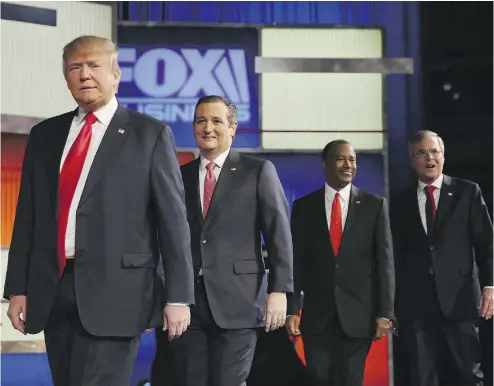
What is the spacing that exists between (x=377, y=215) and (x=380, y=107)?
1145 millimetres

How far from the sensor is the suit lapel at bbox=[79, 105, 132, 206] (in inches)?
112

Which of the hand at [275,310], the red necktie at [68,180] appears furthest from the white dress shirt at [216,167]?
the red necktie at [68,180]

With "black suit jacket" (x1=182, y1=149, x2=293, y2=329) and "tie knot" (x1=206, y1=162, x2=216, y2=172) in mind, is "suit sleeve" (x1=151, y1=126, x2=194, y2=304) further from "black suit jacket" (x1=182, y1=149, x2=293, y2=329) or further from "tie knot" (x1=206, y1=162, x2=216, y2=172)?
"tie knot" (x1=206, y1=162, x2=216, y2=172)

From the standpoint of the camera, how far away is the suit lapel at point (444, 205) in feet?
16.6

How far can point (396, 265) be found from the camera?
514 cm

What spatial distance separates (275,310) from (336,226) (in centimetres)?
124

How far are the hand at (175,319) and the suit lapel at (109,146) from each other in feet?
1.40

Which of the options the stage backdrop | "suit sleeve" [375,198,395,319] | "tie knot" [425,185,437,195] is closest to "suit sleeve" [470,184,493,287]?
"tie knot" [425,185,437,195]

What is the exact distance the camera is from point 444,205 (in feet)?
16.6

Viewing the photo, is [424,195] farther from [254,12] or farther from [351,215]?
[254,12]

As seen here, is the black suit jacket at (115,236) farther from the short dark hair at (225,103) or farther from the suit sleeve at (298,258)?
the suit sleeve at (298,258)

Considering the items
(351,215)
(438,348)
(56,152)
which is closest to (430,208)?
(351,215)

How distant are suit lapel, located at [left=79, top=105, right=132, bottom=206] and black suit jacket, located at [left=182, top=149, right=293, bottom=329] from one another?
1.08 m

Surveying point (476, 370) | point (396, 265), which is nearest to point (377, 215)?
point (396, 265)
